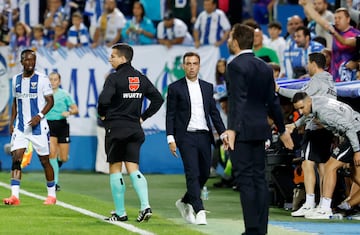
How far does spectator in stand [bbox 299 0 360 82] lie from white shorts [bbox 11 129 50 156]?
4733 millimetres

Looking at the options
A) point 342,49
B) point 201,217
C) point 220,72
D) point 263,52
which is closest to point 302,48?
point 342,49

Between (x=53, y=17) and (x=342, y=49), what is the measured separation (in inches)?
340

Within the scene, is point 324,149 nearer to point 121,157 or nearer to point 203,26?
point 121,157

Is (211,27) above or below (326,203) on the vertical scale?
above

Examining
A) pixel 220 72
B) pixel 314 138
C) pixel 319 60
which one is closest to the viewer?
pixel 319 60

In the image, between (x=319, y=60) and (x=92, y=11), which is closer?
(x=319, y=60)

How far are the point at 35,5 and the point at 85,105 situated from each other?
2.47 m

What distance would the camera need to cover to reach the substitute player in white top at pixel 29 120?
15875 millimetres

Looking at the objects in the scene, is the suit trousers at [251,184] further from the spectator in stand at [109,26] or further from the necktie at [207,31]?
the spectator in stand at [109,26]

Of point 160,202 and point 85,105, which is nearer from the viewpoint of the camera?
point 160,202

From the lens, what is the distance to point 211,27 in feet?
76.8

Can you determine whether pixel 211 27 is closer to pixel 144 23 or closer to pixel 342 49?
pixel 144 23

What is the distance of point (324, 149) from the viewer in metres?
15.5

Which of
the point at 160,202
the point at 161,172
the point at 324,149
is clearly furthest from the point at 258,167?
the point at 161,172
